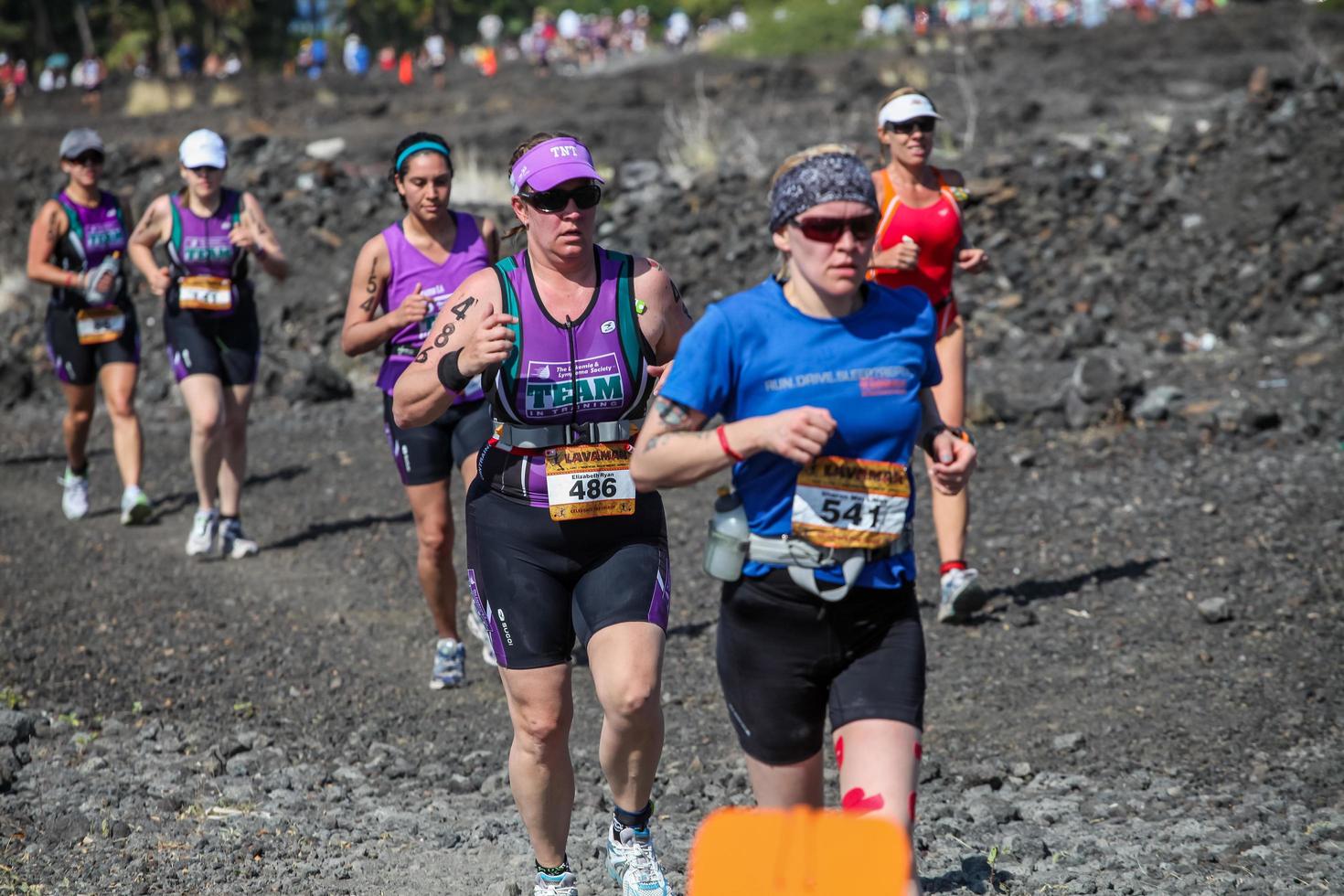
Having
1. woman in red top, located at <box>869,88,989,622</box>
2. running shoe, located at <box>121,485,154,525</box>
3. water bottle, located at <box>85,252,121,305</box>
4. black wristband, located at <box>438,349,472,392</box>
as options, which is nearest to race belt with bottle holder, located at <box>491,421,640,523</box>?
black wristband, located at <box>438,349,472,392</box>

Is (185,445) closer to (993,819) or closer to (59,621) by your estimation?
(59,621)

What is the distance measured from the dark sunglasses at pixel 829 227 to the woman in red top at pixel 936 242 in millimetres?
3102

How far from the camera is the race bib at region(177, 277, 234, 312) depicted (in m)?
8.62

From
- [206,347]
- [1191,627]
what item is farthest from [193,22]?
[1191,627]

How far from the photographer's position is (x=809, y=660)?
3463mm

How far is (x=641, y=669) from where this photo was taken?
405 cm

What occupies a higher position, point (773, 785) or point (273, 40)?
point (273, 40)

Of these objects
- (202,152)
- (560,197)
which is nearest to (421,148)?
(560,197)

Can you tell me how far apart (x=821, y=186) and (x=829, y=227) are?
10 centimetres

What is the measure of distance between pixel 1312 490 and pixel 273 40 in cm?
6170

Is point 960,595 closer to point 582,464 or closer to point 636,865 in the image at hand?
point 636,865

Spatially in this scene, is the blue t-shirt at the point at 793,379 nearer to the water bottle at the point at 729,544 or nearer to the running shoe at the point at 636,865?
the water bottle at the point at 729,544

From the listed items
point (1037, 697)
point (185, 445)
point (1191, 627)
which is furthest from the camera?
point (185, 445)

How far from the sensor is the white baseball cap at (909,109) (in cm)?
650
